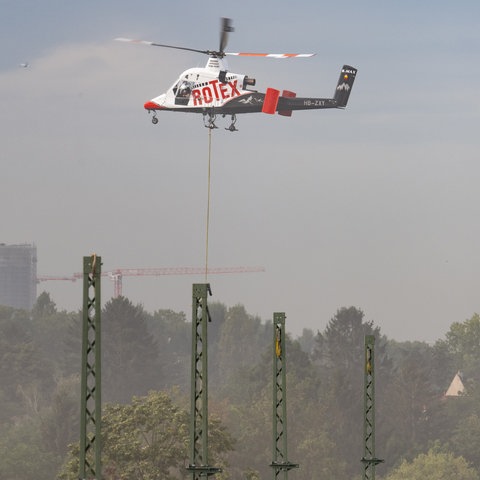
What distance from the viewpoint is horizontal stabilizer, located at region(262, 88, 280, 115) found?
449 feet

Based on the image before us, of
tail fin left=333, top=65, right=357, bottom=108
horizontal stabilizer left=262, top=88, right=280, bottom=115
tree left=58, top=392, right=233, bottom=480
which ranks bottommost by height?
tree left=58, top=392, right=233, bottom=480

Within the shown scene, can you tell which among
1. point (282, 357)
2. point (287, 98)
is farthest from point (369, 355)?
point (287, 98)

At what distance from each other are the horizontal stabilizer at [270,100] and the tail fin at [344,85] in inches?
345

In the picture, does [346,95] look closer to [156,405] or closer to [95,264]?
[156,405]

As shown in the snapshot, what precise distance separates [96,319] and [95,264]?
2.35 meters

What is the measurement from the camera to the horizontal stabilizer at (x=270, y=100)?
13675 cm

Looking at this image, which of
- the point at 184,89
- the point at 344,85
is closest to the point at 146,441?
the point at 184,89

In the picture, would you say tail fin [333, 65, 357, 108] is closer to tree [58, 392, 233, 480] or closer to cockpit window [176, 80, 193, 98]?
cockpit window [176, 80, 193, 98]

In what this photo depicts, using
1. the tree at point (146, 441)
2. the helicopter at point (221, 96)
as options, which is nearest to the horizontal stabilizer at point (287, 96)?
the helicopter at point (221, 96)

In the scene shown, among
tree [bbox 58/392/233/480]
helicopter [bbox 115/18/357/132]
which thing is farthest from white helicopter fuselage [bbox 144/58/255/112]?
tree [bbox 58/392/233/480]

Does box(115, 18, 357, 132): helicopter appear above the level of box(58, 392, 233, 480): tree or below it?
above

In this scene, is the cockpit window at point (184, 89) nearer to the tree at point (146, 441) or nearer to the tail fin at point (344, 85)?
the tail fin at point (344, 85)

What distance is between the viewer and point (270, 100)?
140m

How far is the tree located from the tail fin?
31.7 meters
